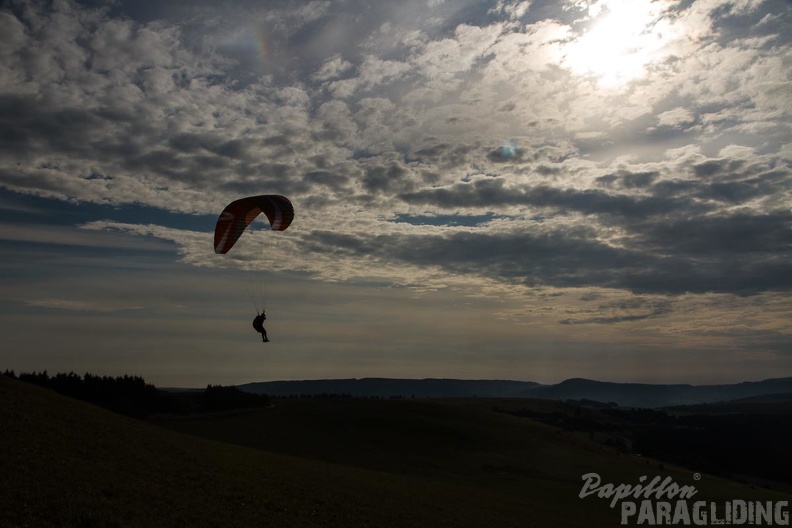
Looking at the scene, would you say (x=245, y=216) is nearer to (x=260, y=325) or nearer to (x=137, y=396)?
(x=260, y=325)

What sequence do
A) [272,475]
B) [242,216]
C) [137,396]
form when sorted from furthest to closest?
1. [137,396]
2. [242,216]
3. [272,475]

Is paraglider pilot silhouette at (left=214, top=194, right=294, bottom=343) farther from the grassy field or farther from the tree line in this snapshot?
the tree line

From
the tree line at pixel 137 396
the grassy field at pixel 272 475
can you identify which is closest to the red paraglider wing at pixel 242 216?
the grassy field at pixel 272 475

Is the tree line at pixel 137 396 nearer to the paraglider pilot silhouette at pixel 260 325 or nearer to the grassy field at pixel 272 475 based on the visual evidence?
the grassy field at pixel 272 475

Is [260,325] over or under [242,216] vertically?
under

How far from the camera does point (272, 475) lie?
2705 centimetres

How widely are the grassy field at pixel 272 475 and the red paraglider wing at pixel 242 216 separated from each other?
11023 mm

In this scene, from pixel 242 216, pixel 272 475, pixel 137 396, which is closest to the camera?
pixel 272 475

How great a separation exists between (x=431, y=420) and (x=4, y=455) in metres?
56.1

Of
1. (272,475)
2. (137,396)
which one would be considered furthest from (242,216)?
(137,396)

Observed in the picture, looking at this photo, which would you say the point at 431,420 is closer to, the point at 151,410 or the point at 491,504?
the point at 151,410

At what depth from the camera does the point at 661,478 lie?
167ft

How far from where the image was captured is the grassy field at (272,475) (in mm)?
17453

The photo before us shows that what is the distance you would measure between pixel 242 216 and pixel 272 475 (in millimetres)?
14082
